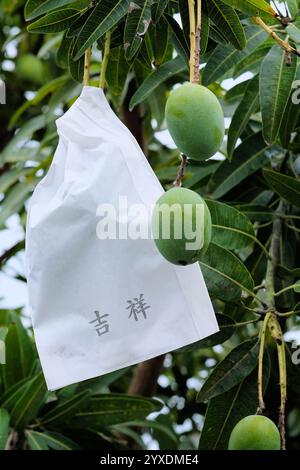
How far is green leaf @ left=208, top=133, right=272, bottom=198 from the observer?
1493mm

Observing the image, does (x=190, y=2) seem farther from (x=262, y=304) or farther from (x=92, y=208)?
(x=262, y=304)

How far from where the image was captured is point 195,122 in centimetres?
82

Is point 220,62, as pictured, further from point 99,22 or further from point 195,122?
point 195,122

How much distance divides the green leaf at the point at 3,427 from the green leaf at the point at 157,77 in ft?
2.03

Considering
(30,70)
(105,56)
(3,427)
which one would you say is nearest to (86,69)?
(105,56)

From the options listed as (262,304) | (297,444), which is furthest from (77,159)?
(297,444)

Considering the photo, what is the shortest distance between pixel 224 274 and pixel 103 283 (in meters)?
0.30

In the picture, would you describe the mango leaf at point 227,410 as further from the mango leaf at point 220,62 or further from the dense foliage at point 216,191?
the mango leaf at point 220,62

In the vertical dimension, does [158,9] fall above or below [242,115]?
above

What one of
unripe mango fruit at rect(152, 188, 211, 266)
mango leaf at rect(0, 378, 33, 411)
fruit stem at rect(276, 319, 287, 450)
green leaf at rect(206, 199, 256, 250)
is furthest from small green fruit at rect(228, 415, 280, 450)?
mango leaf at rect(0, 378, 33, 411)

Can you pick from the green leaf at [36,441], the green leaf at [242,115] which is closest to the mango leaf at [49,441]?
the green leaf at [36,441]

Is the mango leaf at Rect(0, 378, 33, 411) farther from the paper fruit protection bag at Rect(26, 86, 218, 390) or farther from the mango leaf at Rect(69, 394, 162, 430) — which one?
the paper fruit protection bag at Rect(26, 86, 218, 390)

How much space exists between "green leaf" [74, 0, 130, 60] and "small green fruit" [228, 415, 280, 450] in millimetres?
491

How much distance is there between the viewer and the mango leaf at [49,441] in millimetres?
1531
